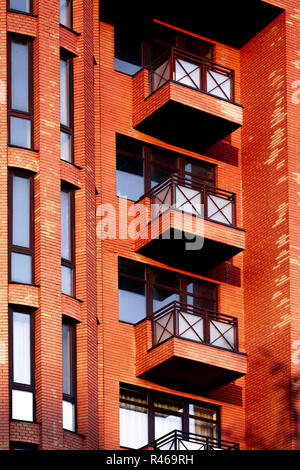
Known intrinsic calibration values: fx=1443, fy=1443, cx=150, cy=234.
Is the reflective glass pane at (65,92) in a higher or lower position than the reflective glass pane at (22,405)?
higher

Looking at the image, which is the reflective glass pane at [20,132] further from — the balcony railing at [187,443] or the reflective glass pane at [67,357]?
the balcony railing at [187,443]

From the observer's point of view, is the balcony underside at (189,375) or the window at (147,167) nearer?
the balcony underside at (189,375)

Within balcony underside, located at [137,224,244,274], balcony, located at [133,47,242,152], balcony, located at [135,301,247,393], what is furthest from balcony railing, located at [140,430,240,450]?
balcony, located at [133,47,242,152]

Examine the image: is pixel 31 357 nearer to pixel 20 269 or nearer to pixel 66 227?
pixel 20 269

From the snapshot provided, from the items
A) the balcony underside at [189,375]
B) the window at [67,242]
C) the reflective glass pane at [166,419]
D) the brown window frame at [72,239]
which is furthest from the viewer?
the reflective glass pane at [166,419]

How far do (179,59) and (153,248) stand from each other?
18.1 ft

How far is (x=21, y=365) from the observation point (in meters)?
33.9

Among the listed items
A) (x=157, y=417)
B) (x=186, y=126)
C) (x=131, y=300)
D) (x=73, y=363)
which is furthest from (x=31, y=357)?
(x=186, y=126)

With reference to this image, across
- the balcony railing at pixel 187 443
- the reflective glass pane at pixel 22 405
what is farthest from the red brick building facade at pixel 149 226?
the balcony railing at pixel 187 443

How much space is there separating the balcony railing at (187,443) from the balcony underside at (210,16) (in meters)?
12.0

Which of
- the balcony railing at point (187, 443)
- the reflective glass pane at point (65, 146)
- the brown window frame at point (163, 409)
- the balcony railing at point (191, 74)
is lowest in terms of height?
the balcony railing at point (187, 443)

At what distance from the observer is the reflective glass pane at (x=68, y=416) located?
1352 inches

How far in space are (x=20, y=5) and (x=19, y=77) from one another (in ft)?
7.07

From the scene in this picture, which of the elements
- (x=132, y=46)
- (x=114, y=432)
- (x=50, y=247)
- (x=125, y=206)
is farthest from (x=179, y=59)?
(x=114, y=432)
